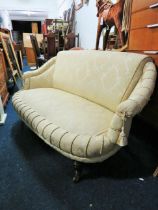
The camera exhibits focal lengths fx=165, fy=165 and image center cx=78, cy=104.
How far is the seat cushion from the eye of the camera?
1038mm

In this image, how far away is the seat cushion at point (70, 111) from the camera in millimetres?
1038

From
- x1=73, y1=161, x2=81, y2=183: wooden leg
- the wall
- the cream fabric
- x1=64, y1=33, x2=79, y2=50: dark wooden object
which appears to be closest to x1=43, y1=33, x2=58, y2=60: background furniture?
x1=64, y1=33, x2=79, y2=50: dark wooden object

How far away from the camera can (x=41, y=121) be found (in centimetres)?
117

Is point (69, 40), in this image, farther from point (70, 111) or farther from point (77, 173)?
point (77, 173)

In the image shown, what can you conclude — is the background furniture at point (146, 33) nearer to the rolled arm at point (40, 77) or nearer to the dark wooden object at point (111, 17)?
the dark wooden object at point (111, 17)

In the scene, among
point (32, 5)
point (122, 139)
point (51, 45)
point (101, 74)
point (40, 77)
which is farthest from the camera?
point (32, 5)

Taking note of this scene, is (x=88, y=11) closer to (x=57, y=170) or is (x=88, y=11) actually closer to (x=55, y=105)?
(x=55, y=105)

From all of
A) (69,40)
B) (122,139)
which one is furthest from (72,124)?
(69,40)

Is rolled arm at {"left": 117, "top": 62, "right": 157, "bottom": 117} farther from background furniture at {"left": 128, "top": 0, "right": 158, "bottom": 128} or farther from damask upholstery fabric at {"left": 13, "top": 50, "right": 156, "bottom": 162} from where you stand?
background furniture at {"left": 128, "top": 0, "right": 158, "bottom": 128}

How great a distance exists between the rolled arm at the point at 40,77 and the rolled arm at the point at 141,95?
3.66 feet

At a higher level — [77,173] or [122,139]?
[122,139]

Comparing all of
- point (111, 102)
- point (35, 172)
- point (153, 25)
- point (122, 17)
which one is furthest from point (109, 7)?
point (35, 172)

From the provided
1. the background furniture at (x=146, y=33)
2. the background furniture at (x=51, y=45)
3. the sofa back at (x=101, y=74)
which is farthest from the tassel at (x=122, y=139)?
the background furniture at (x=51, y=45)

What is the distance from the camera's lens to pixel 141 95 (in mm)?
954
